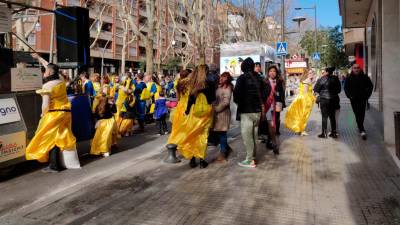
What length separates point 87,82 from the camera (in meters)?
13.0

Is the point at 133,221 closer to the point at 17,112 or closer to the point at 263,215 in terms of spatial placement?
the point at 263,215

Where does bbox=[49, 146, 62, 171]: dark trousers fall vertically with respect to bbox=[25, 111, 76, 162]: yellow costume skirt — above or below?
below

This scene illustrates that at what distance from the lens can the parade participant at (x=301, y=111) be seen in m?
10.6

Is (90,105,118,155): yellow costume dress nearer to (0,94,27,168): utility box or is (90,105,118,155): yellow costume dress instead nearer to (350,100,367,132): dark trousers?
(0,94,27,168): utility box

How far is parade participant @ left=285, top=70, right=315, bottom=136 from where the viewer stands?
10609 mm

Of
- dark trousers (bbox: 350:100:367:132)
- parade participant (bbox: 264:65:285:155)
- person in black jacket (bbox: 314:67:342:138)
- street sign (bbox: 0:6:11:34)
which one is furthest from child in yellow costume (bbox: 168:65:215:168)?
dark trousers (bbox: 350:100:367:132)

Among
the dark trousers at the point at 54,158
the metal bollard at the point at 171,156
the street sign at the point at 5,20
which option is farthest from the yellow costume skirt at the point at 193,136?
the street sign at the point at 5,20

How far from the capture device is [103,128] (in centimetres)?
846

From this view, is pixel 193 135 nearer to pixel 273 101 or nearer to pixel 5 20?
pixel 273 101

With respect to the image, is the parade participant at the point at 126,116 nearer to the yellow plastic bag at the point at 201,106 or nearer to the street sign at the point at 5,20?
the street sign at the point at 5,20

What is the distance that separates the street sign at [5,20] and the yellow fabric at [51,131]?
1890 mm

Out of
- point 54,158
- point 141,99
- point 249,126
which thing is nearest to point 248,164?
point 249,126

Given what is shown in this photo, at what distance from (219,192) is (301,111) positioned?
218 inches

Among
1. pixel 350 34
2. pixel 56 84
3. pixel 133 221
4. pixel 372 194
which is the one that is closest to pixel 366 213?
pixel 372 194
